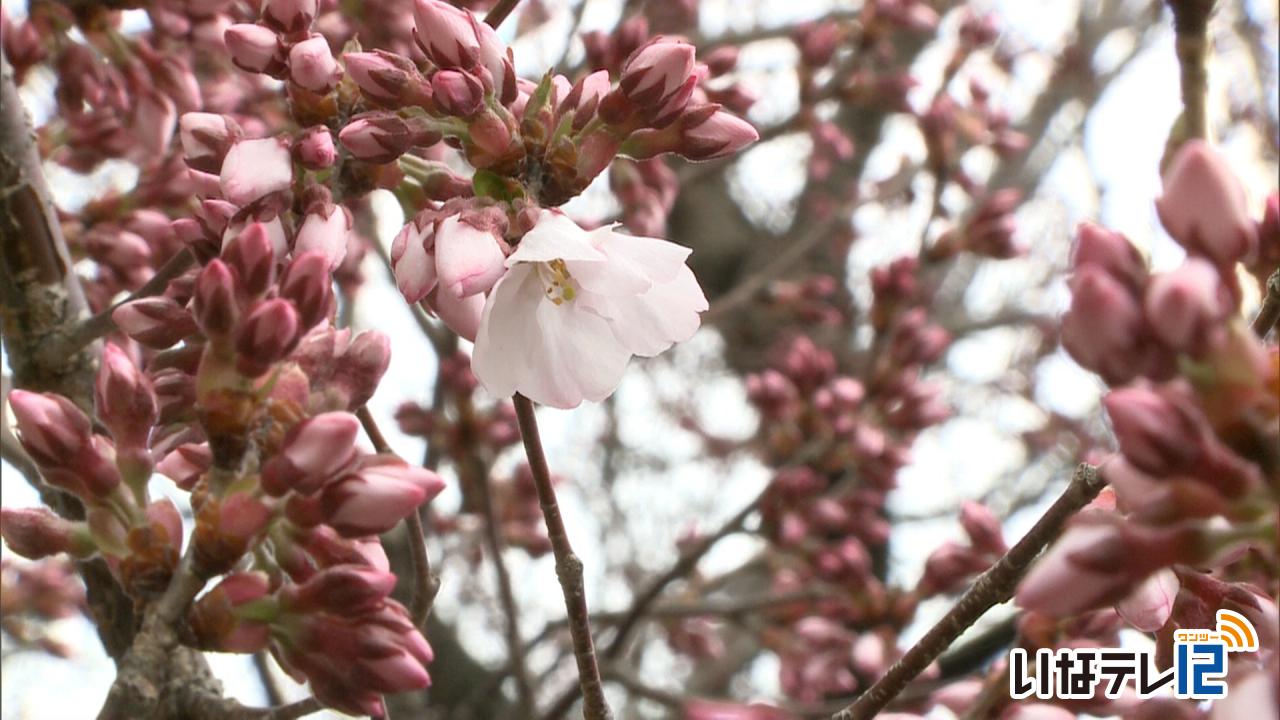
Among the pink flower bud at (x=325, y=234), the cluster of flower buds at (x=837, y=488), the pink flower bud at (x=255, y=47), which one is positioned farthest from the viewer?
the cluster of flower buds at (x=837, y=488)

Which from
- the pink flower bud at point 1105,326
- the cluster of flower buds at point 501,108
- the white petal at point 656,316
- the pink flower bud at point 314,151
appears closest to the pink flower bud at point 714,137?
the cluster of flower buds at point 501,108

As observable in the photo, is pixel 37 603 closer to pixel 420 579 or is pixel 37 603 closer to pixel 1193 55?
pixel 420 579

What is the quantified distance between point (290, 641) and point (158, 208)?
140cm

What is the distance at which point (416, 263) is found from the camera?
1.22m

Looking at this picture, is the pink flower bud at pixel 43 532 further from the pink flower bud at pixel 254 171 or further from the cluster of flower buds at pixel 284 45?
the cluster of flower buds at pixel 284 45

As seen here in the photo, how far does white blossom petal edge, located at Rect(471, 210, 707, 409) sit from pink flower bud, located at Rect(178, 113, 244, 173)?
1.16 feet

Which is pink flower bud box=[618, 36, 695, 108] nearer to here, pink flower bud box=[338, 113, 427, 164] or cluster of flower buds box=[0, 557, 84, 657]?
pink flower bud box=[338, 113, 427, 164]

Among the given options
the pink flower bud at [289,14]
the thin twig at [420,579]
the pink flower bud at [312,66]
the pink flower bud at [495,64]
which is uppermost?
Result: the pink flower bud at [289,14]

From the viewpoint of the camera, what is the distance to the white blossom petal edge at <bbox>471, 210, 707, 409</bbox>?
1.30m

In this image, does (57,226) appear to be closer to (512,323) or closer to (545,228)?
(512,323)

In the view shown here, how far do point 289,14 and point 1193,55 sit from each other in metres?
0.93

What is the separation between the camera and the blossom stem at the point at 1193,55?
3.24ft

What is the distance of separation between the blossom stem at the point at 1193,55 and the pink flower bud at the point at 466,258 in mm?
636

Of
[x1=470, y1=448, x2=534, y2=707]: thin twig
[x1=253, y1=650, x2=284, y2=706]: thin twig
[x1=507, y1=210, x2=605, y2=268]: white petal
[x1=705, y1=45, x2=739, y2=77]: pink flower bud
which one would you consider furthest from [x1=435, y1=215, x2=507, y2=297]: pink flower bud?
[x1=253, y1=650, x2=284, y2=706]: thin twig
